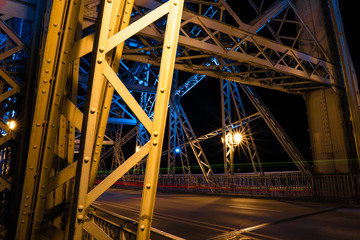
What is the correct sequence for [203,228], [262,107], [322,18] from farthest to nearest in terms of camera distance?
1. [262,107]
2. [322,18]
3. [203,228]

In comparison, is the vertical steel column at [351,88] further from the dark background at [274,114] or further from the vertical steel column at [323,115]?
the dark background at [274,114]

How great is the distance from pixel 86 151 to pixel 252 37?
30.6ft

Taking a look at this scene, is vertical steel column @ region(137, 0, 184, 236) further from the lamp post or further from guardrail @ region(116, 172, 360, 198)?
the lamp post

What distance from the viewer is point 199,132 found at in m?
38.7

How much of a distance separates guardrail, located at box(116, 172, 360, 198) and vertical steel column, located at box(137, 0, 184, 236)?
41.5ft

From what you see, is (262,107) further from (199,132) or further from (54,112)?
(199,132)

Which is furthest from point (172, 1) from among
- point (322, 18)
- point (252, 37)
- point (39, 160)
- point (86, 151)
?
point (322, 18)

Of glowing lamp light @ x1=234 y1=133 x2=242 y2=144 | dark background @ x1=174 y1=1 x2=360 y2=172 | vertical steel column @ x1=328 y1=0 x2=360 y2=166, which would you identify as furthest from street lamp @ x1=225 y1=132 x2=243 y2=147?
vertical steel column @ x1=328 y1=0 x2=360 y2=166

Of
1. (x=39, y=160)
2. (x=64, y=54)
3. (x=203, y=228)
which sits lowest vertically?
(x=203, y=228)

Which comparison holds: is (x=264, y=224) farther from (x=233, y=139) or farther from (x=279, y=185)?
(x=233, y=139)

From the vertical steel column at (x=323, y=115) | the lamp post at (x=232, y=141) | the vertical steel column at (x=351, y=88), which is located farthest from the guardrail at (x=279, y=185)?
the vertical steel column at (x=351, y=88)

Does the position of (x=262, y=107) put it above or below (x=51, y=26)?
above

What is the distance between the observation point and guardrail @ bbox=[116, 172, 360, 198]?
11.7 meters

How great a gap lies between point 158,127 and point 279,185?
14884 millimetres
